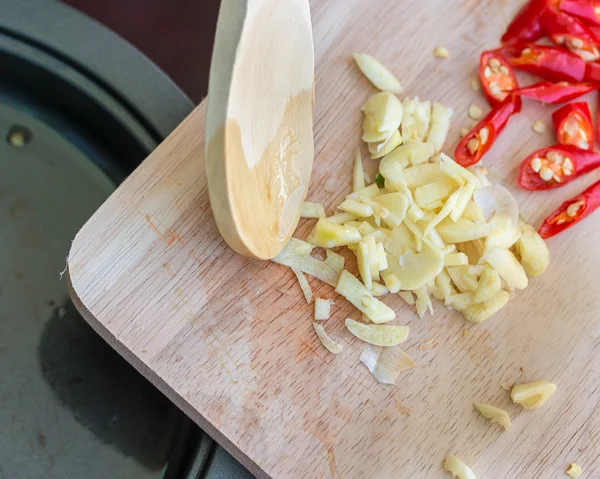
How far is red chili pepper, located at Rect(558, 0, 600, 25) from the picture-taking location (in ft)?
4.19

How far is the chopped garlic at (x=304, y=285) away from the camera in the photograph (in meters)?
1.10

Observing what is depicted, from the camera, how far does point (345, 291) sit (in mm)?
1097

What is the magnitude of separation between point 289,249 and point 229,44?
1.36ft

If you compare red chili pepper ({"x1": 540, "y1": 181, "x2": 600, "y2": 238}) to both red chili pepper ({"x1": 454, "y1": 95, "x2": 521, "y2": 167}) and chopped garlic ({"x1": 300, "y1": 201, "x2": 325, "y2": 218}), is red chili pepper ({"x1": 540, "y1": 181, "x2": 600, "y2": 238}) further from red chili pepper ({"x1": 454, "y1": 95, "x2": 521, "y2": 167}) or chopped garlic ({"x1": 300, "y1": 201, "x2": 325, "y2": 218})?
chopped garlic ({"x1": 300, "y1": 201, "x2": 325, "y2": 218})

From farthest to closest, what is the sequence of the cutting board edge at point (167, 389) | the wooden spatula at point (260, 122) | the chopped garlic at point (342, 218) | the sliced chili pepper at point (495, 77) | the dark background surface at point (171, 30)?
the dark background surface at point (171, 30), the sliced chili pepper at point (495, 77), the chopped garlic at point (342, 218), the cutting board edge at point (167, 389), the wooden spatula at point (260, 122)

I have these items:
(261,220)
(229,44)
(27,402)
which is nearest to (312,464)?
(261,220)

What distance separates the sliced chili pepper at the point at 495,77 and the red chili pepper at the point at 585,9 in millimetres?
175

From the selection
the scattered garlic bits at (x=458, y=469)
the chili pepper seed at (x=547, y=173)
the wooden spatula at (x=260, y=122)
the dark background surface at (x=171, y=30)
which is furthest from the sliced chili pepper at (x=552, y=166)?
the dark background surface at (x=171, y=30)

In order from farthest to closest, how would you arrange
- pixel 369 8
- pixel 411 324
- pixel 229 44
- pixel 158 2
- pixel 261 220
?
pixel 158 2, pixel 369 8, pixel 411 324, pixel 261 220, pixel 229 44

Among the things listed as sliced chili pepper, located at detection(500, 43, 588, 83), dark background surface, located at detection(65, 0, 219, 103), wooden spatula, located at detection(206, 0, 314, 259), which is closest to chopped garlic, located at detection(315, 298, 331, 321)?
wooden spatula, located at detection(206, 0, 314, 259)

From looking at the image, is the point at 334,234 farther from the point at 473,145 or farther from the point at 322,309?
the point at 473,145

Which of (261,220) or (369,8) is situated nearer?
(261,220)

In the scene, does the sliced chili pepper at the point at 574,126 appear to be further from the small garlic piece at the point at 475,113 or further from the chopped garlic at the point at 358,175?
the chopped garlic at the point at 358,175

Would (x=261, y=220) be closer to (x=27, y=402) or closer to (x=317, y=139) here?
(x=317, y=139)
